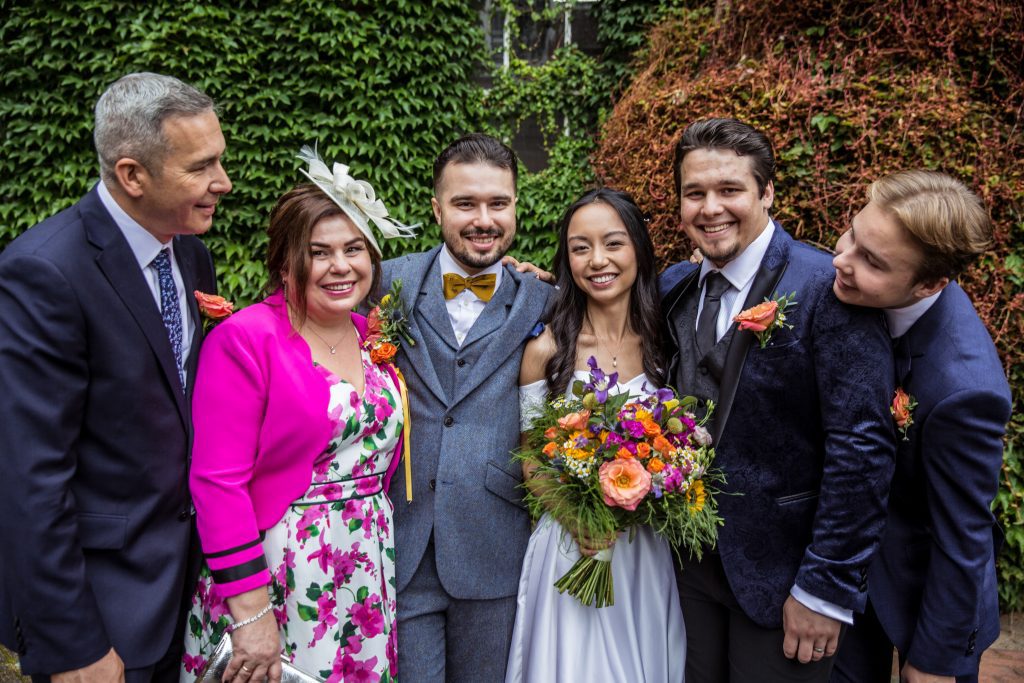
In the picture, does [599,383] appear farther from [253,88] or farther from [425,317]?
[253,88]

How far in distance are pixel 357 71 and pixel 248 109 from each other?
3.36 ft

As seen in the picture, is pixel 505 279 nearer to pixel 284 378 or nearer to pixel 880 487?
pixel 284 378

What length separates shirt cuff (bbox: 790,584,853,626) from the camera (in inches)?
89.7

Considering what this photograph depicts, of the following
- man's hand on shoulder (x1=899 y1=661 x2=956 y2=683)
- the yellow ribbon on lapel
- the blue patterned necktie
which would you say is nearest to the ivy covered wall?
the yellow ribbon on lapel

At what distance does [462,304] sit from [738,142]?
4.37 ft

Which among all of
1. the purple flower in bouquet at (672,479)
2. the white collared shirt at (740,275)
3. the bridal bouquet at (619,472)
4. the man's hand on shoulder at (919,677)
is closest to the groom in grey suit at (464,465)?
the bridal bouquet at (619,472)

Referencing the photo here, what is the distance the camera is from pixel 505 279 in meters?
3.12

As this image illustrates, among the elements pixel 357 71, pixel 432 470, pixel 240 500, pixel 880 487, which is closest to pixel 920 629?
pixel 880 487

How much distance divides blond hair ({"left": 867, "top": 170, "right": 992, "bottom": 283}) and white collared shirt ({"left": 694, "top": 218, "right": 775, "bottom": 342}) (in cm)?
59

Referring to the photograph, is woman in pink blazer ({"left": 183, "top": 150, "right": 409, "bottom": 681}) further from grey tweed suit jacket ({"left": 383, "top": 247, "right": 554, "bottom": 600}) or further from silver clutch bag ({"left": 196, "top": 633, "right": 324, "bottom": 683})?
grey tweed suit jacket ({"left": 383, "top": 247, "right": 554, "bottom": 600})

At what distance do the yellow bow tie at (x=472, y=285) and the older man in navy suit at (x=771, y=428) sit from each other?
2.73 feet

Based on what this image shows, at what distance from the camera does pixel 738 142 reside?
2662 mm

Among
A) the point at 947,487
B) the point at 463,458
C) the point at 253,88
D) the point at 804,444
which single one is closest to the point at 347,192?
the point at 463,458

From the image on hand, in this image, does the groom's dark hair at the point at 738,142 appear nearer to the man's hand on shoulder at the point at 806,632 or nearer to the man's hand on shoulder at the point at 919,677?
the man's hand on shoulder at the point at 806,632
